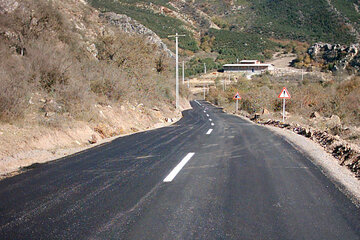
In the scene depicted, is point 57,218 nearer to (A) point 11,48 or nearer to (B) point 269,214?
(B) point 269,214

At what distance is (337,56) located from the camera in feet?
251

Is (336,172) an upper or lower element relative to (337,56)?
lower

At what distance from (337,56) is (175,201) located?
8297cm

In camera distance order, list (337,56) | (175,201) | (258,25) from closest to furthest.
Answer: (175,201) < (337,56) < (258,25)

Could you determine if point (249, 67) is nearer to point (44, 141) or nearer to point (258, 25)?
point (258, 25)

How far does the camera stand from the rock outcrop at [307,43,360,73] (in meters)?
67.7

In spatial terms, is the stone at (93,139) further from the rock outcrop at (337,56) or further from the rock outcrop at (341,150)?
the rock outcrop at (337,56)

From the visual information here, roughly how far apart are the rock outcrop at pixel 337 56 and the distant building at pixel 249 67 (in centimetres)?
1254

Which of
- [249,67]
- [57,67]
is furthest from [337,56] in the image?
[57,67]

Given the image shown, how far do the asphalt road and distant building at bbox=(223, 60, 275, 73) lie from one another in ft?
298

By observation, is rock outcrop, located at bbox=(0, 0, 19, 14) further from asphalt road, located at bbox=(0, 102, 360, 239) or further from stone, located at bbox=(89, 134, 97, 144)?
asphalt road, located at bbox=(0, 102, 360, 239)

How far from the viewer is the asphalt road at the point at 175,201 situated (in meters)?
3.81

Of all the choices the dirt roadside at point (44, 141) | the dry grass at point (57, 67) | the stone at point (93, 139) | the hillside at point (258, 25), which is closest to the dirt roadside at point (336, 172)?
the dirt roadside at point (44, 141)

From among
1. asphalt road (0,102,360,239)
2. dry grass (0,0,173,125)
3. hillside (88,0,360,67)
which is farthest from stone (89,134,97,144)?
hillside (88,0,360,67)
